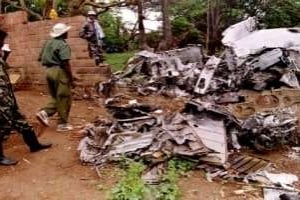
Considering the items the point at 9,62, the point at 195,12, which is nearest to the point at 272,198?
the point at 9,62

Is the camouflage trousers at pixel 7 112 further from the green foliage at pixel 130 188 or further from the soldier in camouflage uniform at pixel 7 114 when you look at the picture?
the green foliage at pixel 130 188

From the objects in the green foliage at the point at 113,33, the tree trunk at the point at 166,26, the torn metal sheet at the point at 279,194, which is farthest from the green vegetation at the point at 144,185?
the green foliage at the point at 113,33

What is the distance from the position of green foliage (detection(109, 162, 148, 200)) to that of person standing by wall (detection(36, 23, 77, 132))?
2.30m

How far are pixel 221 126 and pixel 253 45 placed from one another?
501 centimetres

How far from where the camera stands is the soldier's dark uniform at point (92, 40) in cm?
1013

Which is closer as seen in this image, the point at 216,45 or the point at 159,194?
the point at 159,194

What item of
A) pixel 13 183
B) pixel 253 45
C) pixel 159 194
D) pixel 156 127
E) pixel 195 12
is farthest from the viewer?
pixel 195 12

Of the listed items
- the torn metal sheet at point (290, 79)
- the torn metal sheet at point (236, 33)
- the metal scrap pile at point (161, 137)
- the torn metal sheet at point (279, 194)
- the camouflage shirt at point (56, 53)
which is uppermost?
the camouflage shirt at point (56, 53)

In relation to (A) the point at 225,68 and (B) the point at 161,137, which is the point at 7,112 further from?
(A) the point at 225,68

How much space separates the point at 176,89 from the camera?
10469 millimetres

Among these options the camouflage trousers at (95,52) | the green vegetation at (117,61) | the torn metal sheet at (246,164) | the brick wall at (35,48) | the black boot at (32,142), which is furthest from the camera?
the green vegetation at (117,61)

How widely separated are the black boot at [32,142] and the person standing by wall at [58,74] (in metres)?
0.77

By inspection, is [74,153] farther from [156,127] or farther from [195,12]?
[195,12]

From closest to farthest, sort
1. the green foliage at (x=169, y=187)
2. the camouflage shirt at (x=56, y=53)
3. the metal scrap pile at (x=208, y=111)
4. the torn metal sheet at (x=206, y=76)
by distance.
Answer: the green foliage at (x=169, y=187)
the metal scrap pile at (x=208, y=111)
the camouflage shirt at (x=56, y=53)
the torn metal sheet at (x=206, y=76)
